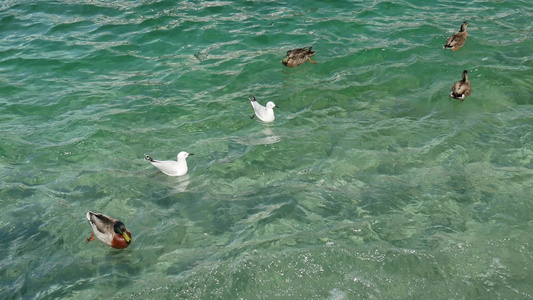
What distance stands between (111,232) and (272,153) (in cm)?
388

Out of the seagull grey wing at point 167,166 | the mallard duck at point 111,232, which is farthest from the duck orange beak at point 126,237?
the seagull grey wing at point 167,166

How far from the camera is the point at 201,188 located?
9953 mm

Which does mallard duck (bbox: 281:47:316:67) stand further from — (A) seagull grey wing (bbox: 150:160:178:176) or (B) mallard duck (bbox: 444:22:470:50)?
(A) seagull grey wing (bbox: 150:160:178:176)

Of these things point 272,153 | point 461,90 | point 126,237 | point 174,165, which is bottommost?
point 272,153

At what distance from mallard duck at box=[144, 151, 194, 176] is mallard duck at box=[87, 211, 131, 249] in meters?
1.98

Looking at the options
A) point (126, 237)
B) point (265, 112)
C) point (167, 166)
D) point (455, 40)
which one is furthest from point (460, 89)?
point (126, 237)

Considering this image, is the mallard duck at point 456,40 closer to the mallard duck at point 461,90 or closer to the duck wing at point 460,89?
the mallard duck at point 461,90

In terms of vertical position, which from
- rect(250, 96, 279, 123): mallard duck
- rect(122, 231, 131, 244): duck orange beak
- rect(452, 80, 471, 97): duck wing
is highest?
rect(452, 80, 471, 97): duck wing

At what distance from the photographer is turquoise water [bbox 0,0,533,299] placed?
7648 millimetres

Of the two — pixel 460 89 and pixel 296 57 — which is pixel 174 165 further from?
pixel 460 89

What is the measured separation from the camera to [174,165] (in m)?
10.2

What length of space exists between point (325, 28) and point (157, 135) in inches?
301

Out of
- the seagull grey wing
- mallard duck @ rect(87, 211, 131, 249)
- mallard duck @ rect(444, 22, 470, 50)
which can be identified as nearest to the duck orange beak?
mallard duck @ rect(87, 211, 131, 249)

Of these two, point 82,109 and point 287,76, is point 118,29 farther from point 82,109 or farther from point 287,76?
point 287,76
